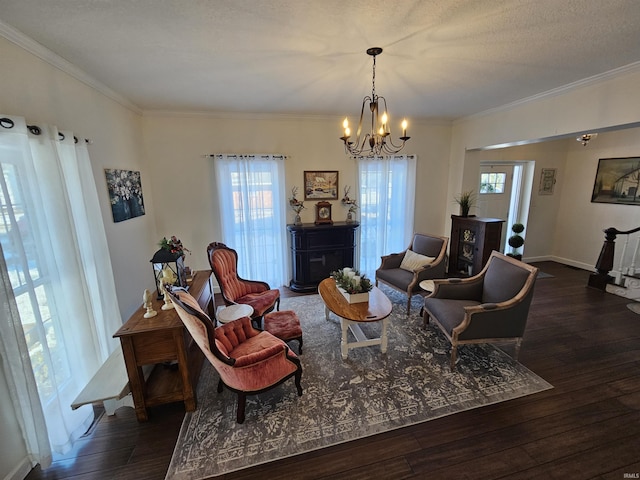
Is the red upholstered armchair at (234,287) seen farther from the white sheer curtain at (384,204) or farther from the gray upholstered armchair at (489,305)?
the white sheer curtain at (384,204)

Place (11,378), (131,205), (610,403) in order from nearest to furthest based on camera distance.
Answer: (11,378)
(610,403)
(131,205)

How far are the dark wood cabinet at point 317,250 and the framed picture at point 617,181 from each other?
4746 mm

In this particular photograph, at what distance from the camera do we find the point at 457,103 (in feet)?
12.4

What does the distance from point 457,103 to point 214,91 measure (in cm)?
329

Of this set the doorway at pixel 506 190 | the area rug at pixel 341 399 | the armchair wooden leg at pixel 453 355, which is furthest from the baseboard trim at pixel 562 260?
the armchair wooden leg at pixel 453 355

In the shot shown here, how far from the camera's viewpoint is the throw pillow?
154 inches

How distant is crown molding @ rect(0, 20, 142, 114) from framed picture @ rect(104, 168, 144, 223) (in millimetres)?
851

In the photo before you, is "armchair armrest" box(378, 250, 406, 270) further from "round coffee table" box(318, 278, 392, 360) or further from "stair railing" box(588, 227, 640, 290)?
"stair railing" box(588, 227, 640, 290)

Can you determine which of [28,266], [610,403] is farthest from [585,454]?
[28,266]

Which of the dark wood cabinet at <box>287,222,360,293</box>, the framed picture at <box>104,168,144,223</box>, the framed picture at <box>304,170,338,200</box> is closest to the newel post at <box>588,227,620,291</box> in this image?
the dark wood cabinet at <box>287,222,360,293</box>

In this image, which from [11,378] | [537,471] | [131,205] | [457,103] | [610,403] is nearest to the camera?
[11,378]

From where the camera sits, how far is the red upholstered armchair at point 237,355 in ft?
6.01

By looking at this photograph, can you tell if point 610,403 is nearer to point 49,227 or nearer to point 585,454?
point 585,454

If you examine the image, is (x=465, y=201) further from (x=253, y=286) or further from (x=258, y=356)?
(x=258, y=356)
